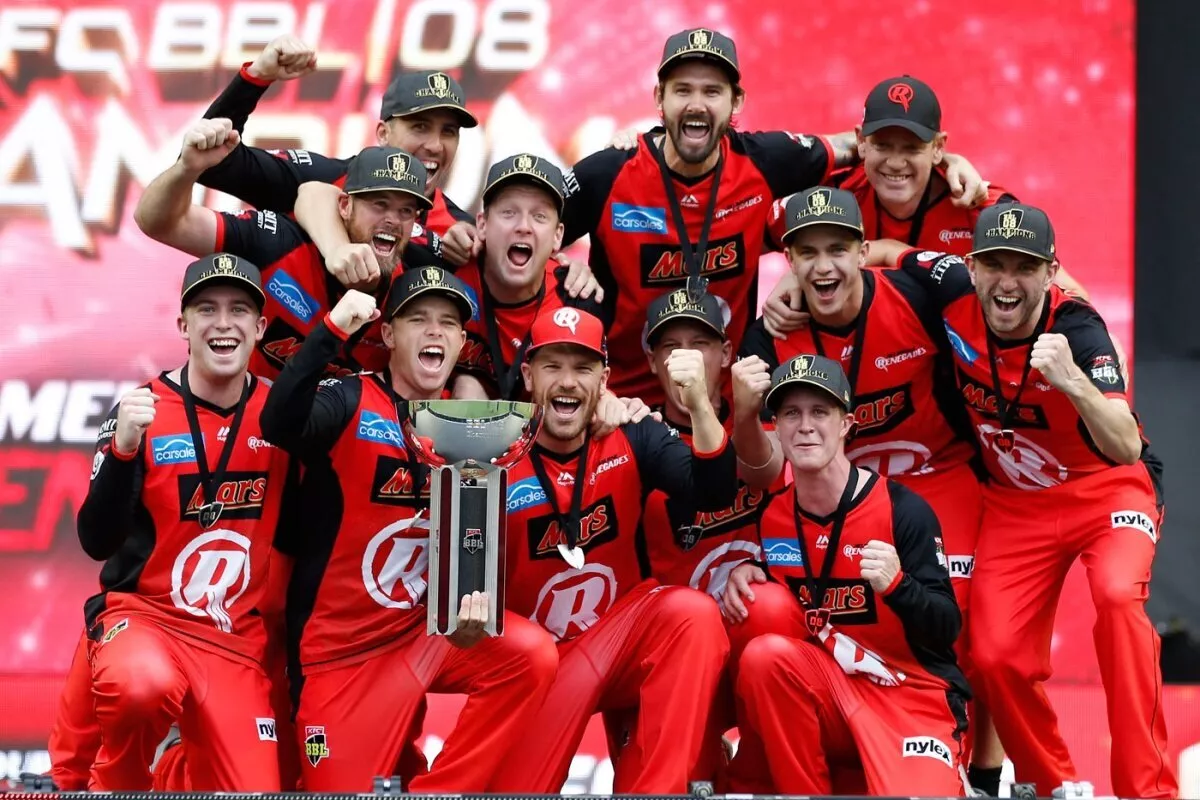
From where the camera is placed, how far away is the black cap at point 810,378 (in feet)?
16.8

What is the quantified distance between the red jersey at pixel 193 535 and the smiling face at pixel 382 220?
0.61 m

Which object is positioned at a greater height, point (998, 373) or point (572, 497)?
point (998, 373)

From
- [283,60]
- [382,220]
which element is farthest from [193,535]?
[283,60]

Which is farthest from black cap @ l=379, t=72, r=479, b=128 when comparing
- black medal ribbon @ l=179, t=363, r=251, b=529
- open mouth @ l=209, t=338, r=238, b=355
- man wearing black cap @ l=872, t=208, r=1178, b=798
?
man wearing black cap @ l=872, t=208, r=1178, b=798

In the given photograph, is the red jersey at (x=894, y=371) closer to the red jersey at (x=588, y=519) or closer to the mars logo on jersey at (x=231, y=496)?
the red jersey at (x=588, y=519)

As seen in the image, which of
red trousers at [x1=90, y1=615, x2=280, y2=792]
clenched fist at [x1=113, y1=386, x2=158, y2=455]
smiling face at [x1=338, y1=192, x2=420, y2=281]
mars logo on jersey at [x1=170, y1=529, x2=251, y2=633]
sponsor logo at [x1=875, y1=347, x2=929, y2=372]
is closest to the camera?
clenched fist at [x1=113, y1=386, x2=158, y2=455]

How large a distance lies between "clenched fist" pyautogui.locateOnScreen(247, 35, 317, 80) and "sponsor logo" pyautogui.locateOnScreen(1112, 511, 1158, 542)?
9.87ft

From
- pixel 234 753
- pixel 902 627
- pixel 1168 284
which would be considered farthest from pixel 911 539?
pixel 1168 284

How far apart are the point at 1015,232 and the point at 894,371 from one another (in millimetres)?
→ 635

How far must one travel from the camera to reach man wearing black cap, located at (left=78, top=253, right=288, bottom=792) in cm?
507

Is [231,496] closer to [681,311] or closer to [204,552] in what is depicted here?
[204,552]

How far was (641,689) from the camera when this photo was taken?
518cm

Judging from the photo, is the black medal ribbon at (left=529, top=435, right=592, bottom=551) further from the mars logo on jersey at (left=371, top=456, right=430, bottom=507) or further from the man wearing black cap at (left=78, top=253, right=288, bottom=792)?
the man wearing black cap at (left=78, top=253, right=288, bottom=792)

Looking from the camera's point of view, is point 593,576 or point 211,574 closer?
point 211,574
